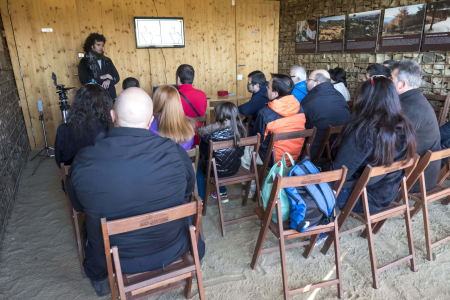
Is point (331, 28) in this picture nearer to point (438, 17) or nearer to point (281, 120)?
point (438, 17)

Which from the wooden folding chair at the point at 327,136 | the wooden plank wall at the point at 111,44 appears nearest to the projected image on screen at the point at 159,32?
the wooden plank wall at the point at 111,44

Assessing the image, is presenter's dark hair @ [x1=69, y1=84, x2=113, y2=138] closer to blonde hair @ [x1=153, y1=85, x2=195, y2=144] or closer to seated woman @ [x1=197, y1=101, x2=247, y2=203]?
blonde hair @ [x1=153, y1=85, x2=195, y2=144]

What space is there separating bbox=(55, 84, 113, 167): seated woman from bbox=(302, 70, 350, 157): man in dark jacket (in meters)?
1.83

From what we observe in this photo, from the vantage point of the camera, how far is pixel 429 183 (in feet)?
7.02

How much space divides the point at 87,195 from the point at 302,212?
1.07m

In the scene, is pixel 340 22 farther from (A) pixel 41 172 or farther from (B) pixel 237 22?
(A) pixel 41 172

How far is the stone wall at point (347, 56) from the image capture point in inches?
153

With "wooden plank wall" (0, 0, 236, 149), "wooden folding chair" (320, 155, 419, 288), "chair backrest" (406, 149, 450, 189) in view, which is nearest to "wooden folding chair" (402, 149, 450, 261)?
"chair backrest" (406, 149, 450, 189)

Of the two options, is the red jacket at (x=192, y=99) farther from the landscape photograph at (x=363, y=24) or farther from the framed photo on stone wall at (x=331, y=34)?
the framed photo on stone wall at (x=331, y=34)

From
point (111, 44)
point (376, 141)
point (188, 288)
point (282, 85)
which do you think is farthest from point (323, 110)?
point (111, 44)

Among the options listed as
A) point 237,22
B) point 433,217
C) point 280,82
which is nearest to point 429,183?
point 433,217

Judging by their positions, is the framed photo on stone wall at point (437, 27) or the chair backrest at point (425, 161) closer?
the chair backrest at point (425, 161)

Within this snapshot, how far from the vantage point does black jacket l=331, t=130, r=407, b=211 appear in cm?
171

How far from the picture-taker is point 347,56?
5.06m
